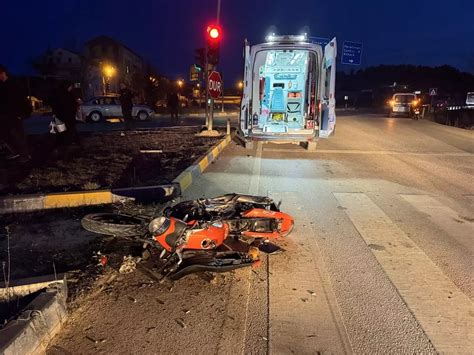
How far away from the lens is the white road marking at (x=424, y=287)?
9.29 feet

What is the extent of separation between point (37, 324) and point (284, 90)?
37.1 ft

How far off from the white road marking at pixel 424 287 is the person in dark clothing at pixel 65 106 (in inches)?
315

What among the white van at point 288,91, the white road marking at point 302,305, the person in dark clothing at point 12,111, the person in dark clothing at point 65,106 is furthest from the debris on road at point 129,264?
the person in dark clothing at point 65,106

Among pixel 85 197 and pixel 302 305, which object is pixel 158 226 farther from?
pixel 85 197

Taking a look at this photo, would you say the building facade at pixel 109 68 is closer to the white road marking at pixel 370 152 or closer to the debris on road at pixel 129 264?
the white road marking at pixel 370 152

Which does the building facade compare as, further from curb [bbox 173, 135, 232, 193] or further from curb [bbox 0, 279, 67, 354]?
curb [bbox 0, 279, 67, 354]

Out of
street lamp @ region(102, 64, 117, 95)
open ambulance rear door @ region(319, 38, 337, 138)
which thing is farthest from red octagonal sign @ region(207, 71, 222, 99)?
Result: street lamp @ region(102, 64, 117, 95)

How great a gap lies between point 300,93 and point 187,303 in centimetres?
1063

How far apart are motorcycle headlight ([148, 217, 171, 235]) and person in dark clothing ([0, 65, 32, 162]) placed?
581cm

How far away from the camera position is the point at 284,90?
41.9 ft

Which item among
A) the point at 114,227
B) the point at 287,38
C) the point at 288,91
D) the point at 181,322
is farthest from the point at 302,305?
the point at 288,91

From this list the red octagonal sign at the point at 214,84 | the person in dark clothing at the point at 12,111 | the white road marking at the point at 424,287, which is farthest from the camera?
the red octagonal sign at the point at 214,84

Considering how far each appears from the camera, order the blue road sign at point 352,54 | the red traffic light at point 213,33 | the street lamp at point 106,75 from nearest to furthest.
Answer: the red traffic light at point 213,33
the blue road sign at point 352,54
the street lamp at point 106,75

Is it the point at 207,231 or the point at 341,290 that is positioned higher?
the point at 207,231
